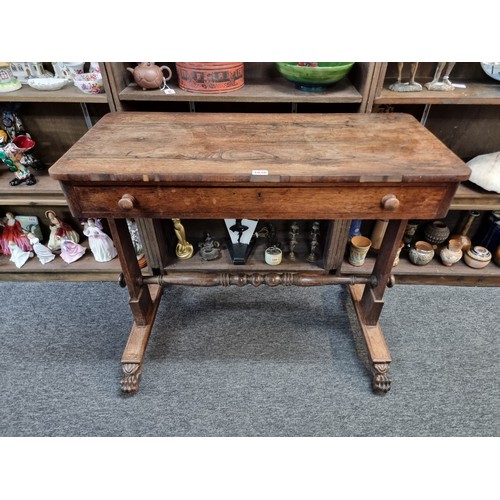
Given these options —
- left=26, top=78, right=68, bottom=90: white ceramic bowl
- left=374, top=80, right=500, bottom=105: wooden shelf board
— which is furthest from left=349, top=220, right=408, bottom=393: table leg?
left=26, top=78, right=68, bottom=90: white ceramic bowl

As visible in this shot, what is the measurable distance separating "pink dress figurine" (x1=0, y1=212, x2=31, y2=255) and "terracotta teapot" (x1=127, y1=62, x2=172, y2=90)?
40.6 inches

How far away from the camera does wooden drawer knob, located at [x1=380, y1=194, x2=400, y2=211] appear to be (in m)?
0.98

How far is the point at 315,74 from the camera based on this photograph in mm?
1259

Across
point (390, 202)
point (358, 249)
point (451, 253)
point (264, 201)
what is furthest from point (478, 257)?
point (264, 201)

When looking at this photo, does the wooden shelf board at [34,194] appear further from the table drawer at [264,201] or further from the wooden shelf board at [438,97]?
the wooden shelf board at [438,97]

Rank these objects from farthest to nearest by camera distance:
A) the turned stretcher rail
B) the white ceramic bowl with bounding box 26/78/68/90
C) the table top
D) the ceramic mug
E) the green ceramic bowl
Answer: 1. the ceramic mug
2. the turned stretcher rail
3. the white ceramic bowl with bounding box 26/78/68/90
4. the green ceramic bowl
5. the table top

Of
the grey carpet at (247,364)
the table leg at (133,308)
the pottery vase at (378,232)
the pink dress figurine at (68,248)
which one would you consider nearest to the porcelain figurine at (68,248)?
the pink dress figurine at (68,248)

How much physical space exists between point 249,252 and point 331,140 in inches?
32.3

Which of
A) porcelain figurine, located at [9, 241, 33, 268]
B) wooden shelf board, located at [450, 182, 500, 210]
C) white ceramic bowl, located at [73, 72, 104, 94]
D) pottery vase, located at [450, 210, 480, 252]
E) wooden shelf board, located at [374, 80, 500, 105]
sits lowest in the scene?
porcelain figurine, located at [9, 241, 33, 268]

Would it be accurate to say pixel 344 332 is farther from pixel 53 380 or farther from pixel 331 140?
pixel 53 380

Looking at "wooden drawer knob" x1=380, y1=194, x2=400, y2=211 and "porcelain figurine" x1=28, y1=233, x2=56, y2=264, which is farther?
"porcelain figurine" x1=28, y1=233, x2=56, y2=264

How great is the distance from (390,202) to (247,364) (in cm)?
88

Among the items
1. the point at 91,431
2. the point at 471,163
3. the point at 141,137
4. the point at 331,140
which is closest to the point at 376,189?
the point at 331,140

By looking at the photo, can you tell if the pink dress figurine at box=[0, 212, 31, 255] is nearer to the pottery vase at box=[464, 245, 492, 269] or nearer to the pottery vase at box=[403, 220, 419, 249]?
the pottery vase at box=[403, 220, 419, 249]
